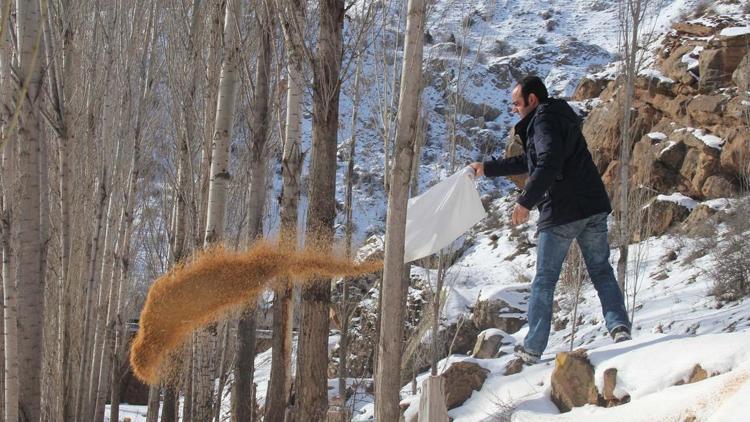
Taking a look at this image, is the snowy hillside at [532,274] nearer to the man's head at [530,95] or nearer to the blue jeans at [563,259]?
the blue jeans at [563,259]

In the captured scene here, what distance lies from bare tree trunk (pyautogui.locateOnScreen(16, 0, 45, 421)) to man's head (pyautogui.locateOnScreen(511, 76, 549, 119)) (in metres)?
2.73

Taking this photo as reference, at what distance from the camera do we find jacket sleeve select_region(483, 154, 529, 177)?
3771 mm

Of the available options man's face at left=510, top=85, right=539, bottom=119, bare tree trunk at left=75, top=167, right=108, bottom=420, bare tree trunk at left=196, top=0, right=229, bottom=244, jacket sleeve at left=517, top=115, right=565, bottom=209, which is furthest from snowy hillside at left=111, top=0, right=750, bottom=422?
bare tree trunk at left=75, top=167, right=108, bottom=420

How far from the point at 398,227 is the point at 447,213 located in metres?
0.70

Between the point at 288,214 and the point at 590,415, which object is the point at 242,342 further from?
the point at 590,415

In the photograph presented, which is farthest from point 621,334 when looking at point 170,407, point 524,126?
point 170,407

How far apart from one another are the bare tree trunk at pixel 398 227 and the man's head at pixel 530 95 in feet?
2.69

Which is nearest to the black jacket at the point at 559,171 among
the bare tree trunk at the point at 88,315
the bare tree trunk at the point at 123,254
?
the bare tree trunk at the point at 88,315

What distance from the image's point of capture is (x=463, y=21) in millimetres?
9992

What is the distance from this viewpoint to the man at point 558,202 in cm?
346

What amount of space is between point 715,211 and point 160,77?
512 inches

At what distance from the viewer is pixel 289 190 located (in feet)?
15.6

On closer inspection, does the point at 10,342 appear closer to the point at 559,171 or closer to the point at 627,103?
the point at 559,171

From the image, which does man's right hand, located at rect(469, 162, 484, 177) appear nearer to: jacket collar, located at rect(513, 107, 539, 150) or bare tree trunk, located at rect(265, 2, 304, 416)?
A: jacket collar, located at rect(513, 107, 539, 150)
